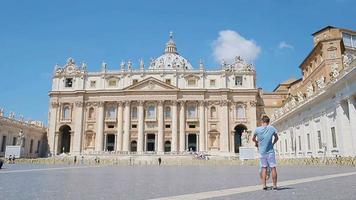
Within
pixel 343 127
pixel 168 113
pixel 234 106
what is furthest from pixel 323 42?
pixel 168 113

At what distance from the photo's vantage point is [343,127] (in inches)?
930

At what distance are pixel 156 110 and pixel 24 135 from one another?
82.0 feet

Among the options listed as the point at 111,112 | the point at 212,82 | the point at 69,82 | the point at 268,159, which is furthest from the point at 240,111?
the point at 268,159

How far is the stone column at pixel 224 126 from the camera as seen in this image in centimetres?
6469

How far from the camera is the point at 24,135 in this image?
60406 mm

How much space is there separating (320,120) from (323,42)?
17077 millimetres

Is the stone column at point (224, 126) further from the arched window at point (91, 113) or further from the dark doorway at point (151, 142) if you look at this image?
the arched window at point (91, 113)

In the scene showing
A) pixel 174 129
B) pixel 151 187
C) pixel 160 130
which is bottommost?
pixel 151 187

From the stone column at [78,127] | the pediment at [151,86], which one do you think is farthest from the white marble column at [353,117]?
the stone column at [78,127]

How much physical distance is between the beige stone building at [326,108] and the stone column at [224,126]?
51.1ft

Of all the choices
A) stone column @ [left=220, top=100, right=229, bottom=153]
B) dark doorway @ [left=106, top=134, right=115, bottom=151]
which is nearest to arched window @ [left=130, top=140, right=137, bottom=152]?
dark doorway @ [left=106, top=134, right=115, bottom=151]

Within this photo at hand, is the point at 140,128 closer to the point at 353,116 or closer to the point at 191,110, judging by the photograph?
the point at 191,110

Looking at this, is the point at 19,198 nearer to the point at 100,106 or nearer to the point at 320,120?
the point at 320,120

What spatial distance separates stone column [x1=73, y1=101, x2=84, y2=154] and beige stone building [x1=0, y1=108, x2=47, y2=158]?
8.04 m
